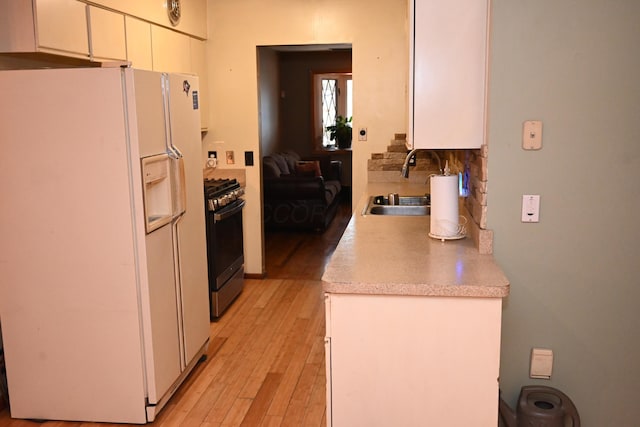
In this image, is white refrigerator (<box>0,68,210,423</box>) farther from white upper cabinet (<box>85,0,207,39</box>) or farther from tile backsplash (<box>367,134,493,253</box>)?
tile backsplash (<box>367,134,493,253</box>)

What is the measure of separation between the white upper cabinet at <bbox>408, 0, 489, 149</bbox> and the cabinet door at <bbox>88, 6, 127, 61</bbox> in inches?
71.0

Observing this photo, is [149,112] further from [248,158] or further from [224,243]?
[248,158]

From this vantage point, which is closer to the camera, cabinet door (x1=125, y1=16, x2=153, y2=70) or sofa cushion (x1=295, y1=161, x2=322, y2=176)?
cabinet door (x1=125, y1=16, x2=153, y2=70)

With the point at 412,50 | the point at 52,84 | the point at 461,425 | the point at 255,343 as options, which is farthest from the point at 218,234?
the point at 461,425

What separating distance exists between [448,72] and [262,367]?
2.07 meters

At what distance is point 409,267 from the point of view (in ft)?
7.54

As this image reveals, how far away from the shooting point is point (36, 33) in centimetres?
276

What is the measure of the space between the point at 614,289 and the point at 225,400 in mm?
1985

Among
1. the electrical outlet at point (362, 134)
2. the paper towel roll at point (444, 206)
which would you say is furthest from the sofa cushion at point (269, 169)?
the paper towel roll at point (444, 206)

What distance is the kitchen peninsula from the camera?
209 cm

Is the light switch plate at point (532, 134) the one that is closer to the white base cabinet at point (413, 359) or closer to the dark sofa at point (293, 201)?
the white base cabinet at point (413, 359)

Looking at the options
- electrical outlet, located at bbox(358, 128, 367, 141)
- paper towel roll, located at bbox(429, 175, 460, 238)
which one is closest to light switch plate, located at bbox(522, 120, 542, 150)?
paper towel roll, located at bbox(429, 175, 460, 238)

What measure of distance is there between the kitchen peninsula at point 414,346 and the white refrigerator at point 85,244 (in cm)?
→ 112

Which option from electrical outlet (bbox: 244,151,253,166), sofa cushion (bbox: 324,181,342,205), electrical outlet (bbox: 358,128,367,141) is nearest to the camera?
electrical outlet (bbox: 358,128,367,141)
